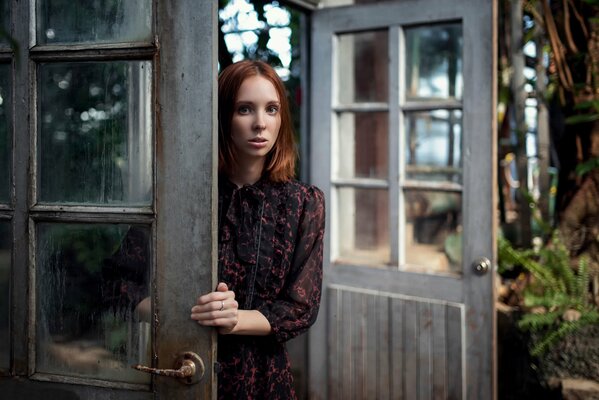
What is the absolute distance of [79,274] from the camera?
1671mm

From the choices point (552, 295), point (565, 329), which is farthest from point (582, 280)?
point (565, 329)

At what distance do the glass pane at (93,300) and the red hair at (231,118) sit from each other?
34 cm

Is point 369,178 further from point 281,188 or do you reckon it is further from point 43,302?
point 43,302

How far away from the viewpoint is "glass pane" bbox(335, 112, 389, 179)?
10.9 feet

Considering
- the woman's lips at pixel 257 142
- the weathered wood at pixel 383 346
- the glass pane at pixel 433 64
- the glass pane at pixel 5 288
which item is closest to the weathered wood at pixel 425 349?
the weathered wood at pixel 383 346

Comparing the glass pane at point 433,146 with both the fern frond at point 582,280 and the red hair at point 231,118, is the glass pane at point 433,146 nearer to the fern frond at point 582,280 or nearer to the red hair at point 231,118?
the fern frond at point 582,280

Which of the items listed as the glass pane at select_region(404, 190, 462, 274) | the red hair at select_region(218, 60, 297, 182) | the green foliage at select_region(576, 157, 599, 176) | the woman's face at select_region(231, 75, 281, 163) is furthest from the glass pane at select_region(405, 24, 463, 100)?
the woman's face at select_region(231, 75, 281, 163)

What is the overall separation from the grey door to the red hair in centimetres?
22

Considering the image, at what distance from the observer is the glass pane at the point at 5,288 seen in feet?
5.57

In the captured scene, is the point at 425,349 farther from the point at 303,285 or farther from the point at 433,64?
the point at 303,285

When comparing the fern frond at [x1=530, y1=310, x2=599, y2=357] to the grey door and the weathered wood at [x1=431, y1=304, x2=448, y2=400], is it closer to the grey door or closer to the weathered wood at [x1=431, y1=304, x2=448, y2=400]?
the weathered wood at [x1=431, y1=304, x2=448, y2=400]

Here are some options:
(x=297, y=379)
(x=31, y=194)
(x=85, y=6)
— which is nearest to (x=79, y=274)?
(x=31, y=194)

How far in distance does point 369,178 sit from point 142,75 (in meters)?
1.89

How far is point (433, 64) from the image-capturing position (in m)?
3.23
